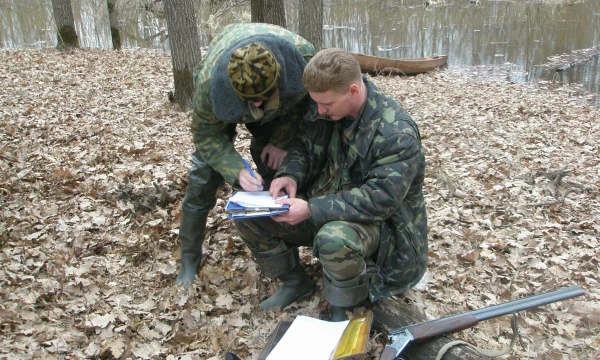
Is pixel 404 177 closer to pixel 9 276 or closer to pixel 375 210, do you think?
pixel 375 210

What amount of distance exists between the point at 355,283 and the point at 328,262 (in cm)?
23

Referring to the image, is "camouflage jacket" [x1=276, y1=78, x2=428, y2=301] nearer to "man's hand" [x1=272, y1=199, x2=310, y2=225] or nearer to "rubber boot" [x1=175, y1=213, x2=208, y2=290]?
"man's hand" [x1=272, y1=199, x2=310, y2=225]

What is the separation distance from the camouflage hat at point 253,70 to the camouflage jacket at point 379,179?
448mm

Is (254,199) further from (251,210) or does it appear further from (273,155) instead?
(273,155)

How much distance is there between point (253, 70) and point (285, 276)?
1485 mm

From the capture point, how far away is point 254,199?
282 centimetres

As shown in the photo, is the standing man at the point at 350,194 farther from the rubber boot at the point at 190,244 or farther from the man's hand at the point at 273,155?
the rubber boot at the point at 190,244

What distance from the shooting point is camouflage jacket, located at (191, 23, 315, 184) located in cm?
264

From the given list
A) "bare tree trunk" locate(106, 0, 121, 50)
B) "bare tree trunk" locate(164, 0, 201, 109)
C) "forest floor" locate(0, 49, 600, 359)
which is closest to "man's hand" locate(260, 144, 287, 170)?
"forest floor" locate(0, 49, 600, 359)

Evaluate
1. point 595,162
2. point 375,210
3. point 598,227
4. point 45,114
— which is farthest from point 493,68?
point 375,210

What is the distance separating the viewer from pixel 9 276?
3.25 m

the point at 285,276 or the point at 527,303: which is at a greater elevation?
the point at 527,303

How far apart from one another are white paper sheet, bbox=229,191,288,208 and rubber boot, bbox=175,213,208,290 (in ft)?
2.32

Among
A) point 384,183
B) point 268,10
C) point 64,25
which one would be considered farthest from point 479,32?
point 384,183
